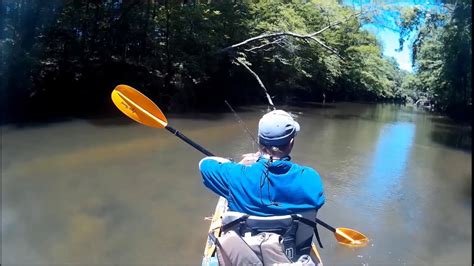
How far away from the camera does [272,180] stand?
6.77 feet

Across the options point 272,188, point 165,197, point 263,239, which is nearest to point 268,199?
point 272,188

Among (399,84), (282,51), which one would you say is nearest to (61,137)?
(282,51)

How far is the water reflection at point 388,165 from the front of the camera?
7057mm

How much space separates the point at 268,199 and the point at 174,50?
13564 mm

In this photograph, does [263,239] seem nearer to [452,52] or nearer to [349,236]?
[349,236]

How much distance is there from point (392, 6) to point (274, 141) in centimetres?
1841

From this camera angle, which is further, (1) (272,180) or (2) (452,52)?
(2) (452,52)

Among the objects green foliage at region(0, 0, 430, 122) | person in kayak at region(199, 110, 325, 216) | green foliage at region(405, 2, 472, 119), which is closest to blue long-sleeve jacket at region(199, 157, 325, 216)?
person in kayak at region(199, 110, 325, 216)

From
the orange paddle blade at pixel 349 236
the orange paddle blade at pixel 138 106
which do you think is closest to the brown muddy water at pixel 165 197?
the orange paddle blade at pixel 349 236

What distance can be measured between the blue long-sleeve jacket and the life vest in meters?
0.04

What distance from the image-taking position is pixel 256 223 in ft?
6.93

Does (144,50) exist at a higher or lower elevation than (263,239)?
higher

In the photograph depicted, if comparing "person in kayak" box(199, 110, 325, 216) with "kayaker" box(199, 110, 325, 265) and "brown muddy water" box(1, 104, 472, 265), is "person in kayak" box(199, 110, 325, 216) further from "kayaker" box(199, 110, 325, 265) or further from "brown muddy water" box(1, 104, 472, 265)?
"brown muddy water" box(1, 104, 472, 265)

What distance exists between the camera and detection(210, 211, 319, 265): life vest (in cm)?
204
